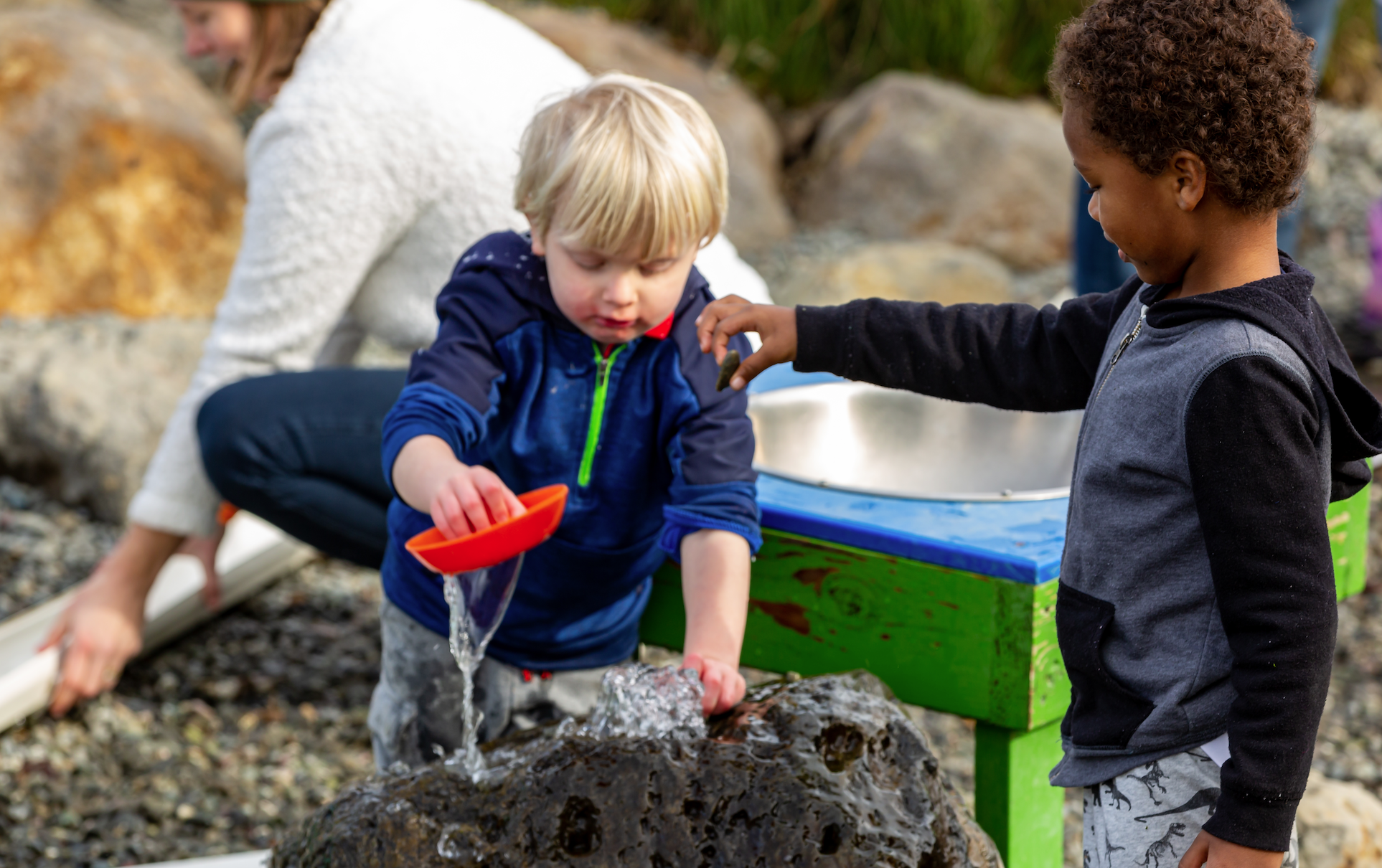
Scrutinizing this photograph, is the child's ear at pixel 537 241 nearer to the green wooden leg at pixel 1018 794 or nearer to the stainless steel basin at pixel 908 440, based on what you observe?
the stainless steel basin at pixel 908 440

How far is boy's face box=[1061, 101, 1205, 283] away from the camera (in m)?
1.20

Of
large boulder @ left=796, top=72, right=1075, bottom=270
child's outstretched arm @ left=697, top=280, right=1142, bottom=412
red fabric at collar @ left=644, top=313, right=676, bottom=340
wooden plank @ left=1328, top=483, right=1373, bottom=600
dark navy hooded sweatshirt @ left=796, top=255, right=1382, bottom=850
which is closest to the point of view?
dark navy hooded sweatshirt @ left=796, top=255, right=1382, bottom=850

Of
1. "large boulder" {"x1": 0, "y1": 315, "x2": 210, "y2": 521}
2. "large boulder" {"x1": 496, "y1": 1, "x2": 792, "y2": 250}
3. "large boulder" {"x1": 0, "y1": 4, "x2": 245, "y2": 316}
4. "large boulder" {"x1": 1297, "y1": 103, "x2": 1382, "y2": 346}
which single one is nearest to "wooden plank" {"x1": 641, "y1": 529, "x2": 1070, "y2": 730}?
"large boulder" {"x1": 0, "y1": 315, "x2": 210, "y2": 521}

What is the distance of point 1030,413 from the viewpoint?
2.28m

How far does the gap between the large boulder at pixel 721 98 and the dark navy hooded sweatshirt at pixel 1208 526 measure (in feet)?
14.2

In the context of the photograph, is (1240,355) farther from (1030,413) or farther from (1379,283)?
(1379,283)

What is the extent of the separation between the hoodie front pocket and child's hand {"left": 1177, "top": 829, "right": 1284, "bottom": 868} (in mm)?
123

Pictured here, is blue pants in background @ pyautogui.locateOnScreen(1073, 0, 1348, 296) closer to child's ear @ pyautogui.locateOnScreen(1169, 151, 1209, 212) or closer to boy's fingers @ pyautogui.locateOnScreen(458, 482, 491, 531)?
child's ear @ pyautogui.locateOnScreen(1169, 151, 1209, 212)

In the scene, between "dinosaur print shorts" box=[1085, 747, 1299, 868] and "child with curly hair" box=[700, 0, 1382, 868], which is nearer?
"child with curly hair" box=[700, 0, 1382, 868]

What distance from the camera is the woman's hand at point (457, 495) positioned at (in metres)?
1.42

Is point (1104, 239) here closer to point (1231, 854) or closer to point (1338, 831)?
point (1338, 831)

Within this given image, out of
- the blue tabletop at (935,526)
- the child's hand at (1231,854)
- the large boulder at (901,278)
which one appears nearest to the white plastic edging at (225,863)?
the blue tabletop at (935,526)

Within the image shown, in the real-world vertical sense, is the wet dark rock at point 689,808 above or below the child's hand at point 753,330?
below

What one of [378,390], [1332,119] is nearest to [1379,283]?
[1332,119]
